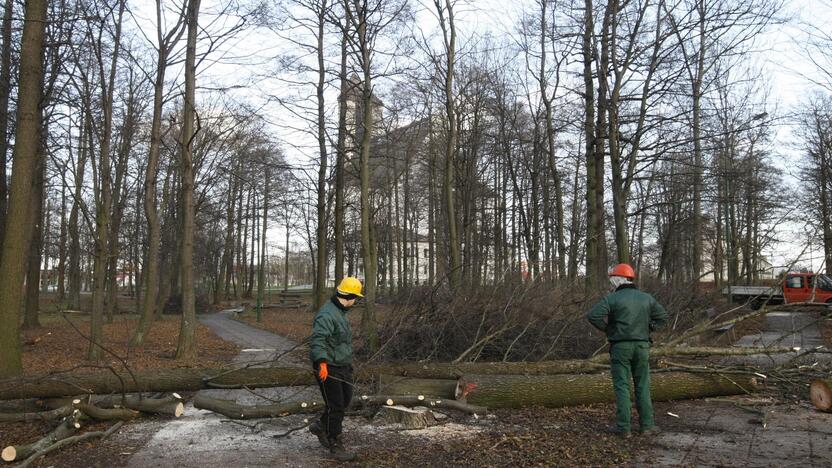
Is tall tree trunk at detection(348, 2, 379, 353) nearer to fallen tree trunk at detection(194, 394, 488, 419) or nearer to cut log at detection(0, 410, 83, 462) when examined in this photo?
fallen tree trunk at detection(194, 394, 488, 419)

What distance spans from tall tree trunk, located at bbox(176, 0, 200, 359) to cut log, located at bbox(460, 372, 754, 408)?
7.42 metres

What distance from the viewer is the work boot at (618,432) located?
6215mm

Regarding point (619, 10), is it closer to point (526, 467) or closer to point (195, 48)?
point (195, 48)

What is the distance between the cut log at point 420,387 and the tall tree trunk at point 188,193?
663 centimetres

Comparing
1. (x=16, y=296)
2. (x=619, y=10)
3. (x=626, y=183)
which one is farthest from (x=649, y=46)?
(x=16, y=296)

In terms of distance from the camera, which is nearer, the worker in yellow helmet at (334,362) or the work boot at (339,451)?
the work boot at (339,451)

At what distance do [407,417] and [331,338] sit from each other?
1.67 m

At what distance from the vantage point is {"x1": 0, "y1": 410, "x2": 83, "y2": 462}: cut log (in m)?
5.15

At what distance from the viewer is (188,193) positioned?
41.2ft

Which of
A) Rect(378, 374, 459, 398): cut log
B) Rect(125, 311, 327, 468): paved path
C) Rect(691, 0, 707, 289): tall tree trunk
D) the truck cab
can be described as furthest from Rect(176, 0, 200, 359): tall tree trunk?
the truck cab

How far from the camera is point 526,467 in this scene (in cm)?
541

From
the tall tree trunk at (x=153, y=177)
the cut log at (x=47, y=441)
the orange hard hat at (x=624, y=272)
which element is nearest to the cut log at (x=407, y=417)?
the orange hard hat at (x=624, y=272)

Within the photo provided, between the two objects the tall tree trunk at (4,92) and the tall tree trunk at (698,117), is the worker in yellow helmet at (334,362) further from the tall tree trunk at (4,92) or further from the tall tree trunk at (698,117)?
the tall tree trunk at (4,92)

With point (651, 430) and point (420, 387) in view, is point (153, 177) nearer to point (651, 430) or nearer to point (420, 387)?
point (420, 387)
